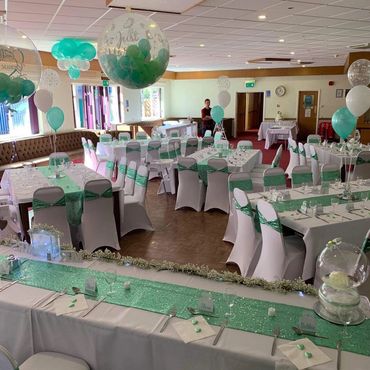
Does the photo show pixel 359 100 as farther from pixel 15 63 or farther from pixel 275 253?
pixel 15 63

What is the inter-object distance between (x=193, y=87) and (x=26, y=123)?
993 cm

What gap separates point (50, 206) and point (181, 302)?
110 inches

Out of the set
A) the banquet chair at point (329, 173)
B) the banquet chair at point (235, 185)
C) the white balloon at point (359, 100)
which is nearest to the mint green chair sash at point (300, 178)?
the banquet chair at point (329, 173)

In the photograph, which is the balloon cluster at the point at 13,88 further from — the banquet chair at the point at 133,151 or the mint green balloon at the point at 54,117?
the banquet chair at the point at 133,151

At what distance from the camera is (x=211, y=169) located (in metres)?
6.53

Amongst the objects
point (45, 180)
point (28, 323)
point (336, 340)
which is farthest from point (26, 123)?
point (336, 340)

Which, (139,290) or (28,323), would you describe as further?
(139,290)

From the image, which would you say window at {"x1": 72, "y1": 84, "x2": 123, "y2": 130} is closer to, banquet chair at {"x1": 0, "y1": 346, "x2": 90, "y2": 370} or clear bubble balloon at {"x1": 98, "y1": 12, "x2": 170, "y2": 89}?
clear bubble balloon at {"x1": 98, "y1": 12, "x2": 170, "y2": 89}

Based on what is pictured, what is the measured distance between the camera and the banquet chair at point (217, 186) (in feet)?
21.3

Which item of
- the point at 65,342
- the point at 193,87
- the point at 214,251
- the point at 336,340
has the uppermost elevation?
the point at 193,87

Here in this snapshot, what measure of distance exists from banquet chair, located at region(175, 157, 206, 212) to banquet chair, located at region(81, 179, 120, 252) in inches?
82.7

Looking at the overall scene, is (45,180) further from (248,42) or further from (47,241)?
(248,42)

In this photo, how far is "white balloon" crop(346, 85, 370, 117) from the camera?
5164 millimetres

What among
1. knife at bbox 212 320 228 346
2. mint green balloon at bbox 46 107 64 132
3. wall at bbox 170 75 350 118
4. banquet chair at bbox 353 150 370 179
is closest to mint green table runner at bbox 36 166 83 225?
mint green balloon at bbox 46 107 64 132
